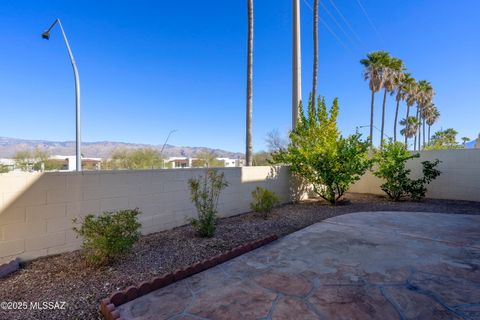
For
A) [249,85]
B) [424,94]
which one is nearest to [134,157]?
[249,85]

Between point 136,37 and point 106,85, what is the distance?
24.5ft

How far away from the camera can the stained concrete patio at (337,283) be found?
2316 millimetres

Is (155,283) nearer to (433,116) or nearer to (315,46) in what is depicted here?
(315,46)

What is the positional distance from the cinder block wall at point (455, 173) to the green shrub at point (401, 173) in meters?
0.37

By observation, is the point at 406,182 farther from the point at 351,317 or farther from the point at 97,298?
the point at 97,298

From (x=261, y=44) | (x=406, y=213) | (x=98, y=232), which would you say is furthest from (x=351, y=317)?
(x=261, y=44)

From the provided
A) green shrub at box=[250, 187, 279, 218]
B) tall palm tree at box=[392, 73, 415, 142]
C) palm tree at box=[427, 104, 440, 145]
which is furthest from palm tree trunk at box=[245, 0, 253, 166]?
palm tree at box=[427, 104, 440, 145]

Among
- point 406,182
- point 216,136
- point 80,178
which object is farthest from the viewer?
point 216,136

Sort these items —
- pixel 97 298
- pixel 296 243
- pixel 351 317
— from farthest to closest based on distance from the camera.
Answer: pixel 296 243
pixel 97 298
pixel 351 317

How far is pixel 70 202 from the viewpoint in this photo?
3834mm

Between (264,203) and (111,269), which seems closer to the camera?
(111,269)

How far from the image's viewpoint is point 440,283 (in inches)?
110

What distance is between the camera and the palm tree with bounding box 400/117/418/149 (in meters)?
33.6

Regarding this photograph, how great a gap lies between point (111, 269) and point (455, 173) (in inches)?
429
